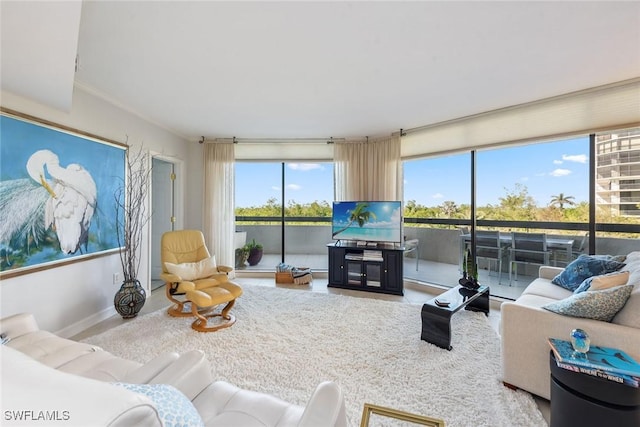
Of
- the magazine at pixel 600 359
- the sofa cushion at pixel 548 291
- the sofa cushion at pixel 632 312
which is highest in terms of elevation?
the sofa cushion at pixel 632 312

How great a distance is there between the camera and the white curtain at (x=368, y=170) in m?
4.16

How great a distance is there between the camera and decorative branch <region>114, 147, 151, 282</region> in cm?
310

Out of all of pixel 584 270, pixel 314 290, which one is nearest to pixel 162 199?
pixel 314 290

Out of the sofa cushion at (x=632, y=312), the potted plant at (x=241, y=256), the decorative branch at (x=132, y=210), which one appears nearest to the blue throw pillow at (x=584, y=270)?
the sofa cushion at (x=632, y=312)

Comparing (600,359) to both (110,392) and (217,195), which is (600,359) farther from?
(217,195)

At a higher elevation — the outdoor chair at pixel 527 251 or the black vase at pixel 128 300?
the outdoor chair at pixel 527 251

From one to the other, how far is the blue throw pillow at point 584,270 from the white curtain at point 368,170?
2148 millimetres

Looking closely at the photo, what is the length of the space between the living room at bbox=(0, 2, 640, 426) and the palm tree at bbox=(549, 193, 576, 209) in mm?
708

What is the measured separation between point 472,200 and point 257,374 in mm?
3382

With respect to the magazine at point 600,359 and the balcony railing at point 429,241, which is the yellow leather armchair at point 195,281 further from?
the magazine at point 600,359

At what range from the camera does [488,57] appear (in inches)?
82.4

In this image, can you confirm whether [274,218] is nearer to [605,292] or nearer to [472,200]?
[472,200]

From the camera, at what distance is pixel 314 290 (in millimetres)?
4051

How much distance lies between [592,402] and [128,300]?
380cm
